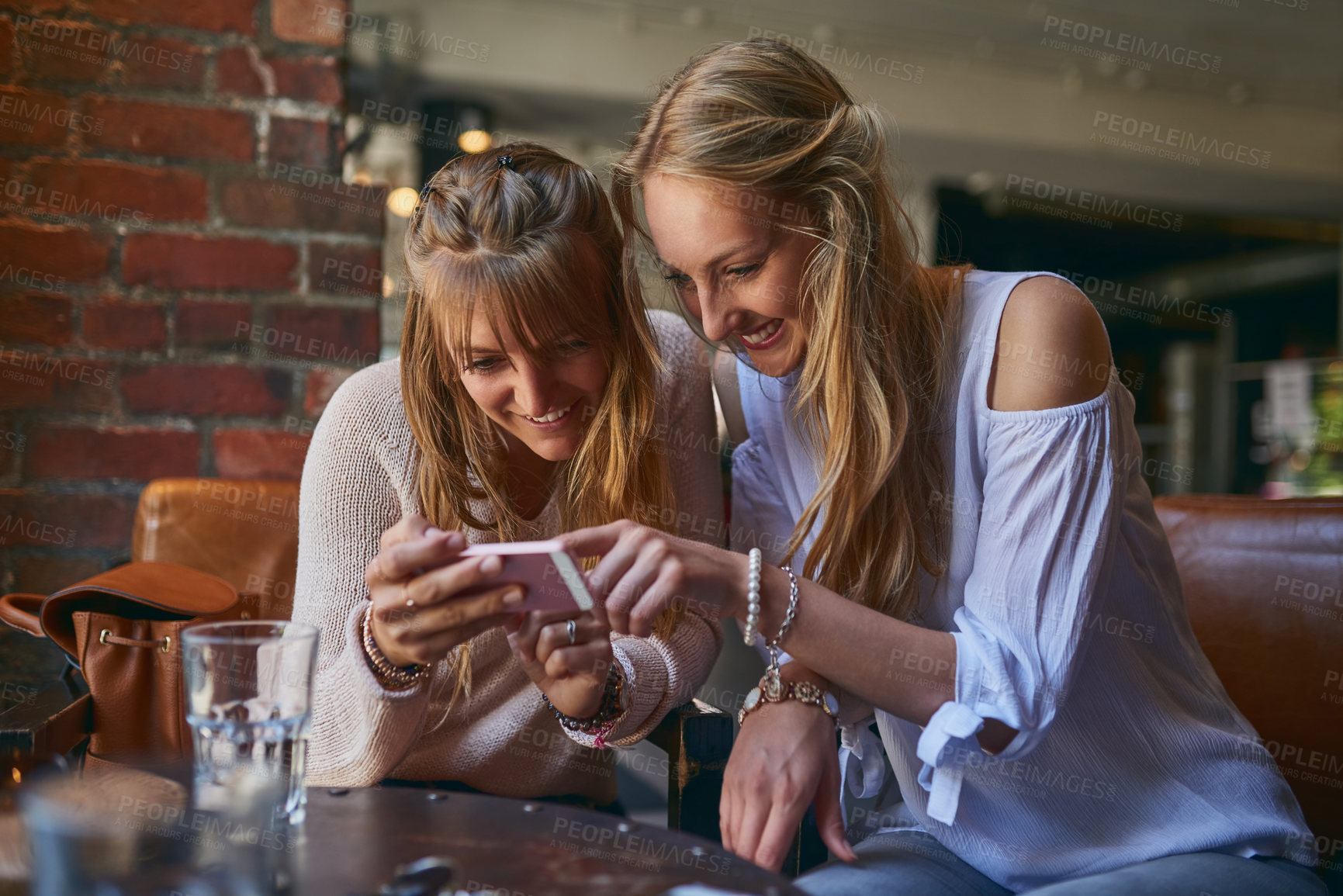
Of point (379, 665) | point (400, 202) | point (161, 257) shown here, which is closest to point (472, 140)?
point (400, 202)

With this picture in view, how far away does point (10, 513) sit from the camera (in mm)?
1698

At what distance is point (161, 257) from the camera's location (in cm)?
173

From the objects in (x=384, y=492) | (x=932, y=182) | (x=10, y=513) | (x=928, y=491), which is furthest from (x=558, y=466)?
(x=932, y=182)

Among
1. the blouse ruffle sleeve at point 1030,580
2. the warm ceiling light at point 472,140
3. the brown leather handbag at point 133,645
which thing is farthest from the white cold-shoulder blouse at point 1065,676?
the warm ceiling light at point 472,140

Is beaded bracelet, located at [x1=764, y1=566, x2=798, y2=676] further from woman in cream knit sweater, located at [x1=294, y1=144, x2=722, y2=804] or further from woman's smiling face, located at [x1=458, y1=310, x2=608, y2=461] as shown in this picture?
woman's smiling face, located at [x1=458, y1=310, x2=608, y2=461]

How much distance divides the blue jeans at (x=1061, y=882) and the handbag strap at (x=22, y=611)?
3.43ft

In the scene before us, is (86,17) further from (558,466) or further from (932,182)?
(932,182)

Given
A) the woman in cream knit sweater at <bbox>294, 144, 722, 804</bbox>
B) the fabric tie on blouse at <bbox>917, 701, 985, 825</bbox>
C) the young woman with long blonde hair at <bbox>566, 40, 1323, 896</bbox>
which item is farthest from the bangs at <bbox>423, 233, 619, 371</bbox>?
the fabric tie on blouse at <bbox>917, 701, 985, 825</bbox>

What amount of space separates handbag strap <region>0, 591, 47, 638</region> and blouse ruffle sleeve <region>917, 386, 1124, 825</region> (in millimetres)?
1133

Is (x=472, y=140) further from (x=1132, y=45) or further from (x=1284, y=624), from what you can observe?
(x=1284, y=624)

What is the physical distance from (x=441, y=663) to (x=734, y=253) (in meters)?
0.68

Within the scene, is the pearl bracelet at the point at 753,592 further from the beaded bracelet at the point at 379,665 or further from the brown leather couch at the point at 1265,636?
the beaded bracelet at the point at 379,665

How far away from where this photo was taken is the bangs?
1214mm

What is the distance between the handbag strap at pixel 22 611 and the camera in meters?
1.39
